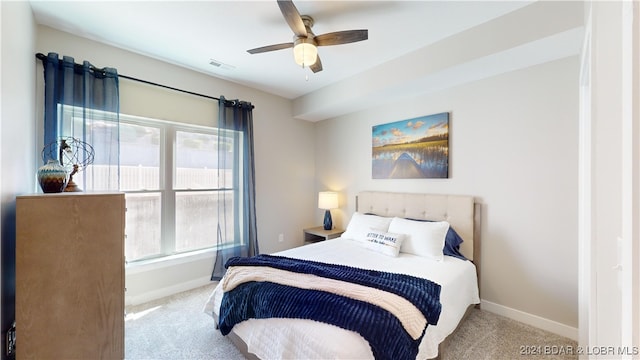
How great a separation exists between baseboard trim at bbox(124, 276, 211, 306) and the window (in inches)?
15.2

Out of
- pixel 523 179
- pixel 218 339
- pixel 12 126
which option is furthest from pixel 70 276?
pixel 523 179

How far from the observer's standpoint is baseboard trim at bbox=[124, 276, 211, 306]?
269 centimetres

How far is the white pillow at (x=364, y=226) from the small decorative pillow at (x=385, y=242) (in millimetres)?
161

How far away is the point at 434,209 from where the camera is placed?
2.96 meters

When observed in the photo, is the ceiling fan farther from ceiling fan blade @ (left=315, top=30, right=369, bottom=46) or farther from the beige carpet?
the beige carpet

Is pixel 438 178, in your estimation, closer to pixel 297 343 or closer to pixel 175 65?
pixel 297 343

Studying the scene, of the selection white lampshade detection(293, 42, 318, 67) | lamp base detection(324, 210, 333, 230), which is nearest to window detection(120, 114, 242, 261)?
lamp base detection(324, 210, 333, 230)

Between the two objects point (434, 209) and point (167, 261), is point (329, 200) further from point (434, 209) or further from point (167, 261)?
point (167, 261)

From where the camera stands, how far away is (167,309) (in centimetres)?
262

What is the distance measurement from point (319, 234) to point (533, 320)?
2.48 meters

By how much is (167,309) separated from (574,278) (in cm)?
378

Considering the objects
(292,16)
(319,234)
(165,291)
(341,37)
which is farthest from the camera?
(319,234)

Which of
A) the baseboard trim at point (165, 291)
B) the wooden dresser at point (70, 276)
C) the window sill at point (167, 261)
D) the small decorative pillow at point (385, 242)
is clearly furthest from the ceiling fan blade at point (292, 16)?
the baseboard trim at point (165, 291)

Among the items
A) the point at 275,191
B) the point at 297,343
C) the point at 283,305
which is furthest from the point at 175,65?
the point at 297,343
